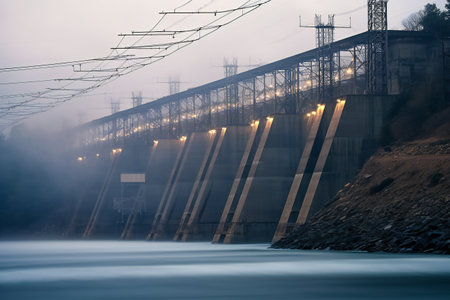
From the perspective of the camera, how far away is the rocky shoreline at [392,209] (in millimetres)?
55094

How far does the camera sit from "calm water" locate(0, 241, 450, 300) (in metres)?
31.5

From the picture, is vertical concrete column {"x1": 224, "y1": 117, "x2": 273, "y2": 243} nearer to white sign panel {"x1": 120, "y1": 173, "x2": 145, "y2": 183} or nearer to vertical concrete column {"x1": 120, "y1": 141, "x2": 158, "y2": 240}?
vertical concrete column {"x1": 120, "y1": 141, "x2": 158, "y2": 240}

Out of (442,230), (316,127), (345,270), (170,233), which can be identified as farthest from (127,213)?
(345,270)

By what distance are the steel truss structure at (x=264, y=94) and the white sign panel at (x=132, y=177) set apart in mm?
11963

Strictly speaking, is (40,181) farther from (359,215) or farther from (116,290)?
(116,290)

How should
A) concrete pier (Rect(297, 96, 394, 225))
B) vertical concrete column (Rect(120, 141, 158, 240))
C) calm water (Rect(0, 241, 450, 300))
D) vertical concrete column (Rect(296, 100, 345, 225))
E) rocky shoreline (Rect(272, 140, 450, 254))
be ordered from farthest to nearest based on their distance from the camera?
vertical concrete column (Rect(120, 141, 158, 240)) → concrete pier (Rect(297, 96, 394, 225)) → vertical concrete column (Rect(296, 100, 345, 225)) → rocky shoreline (Rect(272, 140, 450, 254)) → calm water (Rect(0, 241, 450, 300))

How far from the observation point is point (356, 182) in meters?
75.0

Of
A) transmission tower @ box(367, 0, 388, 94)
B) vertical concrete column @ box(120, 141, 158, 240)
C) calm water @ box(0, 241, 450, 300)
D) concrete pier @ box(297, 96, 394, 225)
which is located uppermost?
transmission tower @ box(367, 0, 388, 94)

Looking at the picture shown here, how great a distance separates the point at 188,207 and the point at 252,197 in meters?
18.8

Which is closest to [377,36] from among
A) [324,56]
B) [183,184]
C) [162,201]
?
[324,56]

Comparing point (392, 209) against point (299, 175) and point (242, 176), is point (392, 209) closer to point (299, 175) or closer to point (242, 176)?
point (299, 175)

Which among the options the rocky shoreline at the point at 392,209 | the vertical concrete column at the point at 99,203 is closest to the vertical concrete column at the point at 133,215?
the vertical concrete column at the point at 99,203

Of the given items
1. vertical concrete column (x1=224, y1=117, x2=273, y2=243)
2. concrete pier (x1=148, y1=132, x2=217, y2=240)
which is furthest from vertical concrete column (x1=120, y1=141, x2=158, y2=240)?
vertical concrete column (x1=224, y1=117, x2=273, y2=243)

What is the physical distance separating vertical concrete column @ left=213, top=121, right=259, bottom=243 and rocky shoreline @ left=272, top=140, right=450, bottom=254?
18.3 metres
